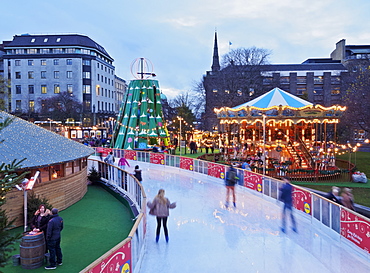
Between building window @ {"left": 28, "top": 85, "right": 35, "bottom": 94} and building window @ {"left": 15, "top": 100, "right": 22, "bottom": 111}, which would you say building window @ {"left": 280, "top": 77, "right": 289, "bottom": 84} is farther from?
building window @ {"left": 15, "top": 100, "right": 22, "bottom": 111}

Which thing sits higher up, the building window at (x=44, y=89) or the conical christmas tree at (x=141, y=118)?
the building window at (x=44, y=89)

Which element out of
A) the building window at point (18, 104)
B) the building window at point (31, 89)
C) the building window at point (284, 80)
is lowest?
the building window at point (18, 104)

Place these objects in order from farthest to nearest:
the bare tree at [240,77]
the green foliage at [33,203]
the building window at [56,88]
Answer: the building window at [56,88] → the bare tree at [240,77] → the green foliage at [33,203]

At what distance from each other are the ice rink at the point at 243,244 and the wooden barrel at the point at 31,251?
2454 millimetres

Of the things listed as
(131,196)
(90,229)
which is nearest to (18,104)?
(131,196)

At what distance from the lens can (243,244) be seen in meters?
8.48

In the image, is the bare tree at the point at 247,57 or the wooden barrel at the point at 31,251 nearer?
the wooden barrel at the point at 31,251

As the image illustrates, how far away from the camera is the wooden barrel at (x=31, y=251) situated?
7.15 metres

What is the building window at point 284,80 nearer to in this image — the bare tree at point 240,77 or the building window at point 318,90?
the building window at point 318,90

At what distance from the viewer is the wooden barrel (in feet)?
23.5

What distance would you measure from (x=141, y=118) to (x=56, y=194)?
21331 mm

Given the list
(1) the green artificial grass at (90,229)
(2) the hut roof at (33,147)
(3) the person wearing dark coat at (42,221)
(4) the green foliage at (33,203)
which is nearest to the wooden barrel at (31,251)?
(1) the green artificial grass at (90,229)

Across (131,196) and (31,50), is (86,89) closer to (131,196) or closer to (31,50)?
(31,50)

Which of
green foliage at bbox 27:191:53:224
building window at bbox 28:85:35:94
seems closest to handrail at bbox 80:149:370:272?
green foliage at bbox 27:191:53:224
